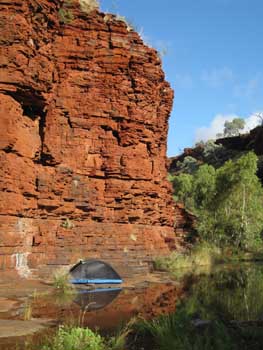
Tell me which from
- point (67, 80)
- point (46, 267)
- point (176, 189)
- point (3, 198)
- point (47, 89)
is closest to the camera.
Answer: point (3, 198)

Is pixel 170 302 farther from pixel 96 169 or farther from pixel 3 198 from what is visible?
pixel 96 169

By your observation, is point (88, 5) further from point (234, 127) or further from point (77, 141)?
point (234, 127)

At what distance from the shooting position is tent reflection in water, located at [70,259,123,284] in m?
17.0

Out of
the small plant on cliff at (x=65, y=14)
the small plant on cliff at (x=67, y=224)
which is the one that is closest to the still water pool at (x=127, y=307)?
the small plant on cliff at (x=67, y=224)

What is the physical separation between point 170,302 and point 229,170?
1095 inches

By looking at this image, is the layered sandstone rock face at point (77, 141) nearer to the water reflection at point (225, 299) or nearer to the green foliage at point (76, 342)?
the water reflection at point (225, 299)

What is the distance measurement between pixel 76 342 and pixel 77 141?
14.7 meters

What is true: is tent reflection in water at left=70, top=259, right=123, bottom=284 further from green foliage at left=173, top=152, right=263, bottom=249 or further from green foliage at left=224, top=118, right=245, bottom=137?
green foliage at left=224, top=118, right=245, bottom=137

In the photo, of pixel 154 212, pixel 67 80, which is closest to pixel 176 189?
pixel 154 212

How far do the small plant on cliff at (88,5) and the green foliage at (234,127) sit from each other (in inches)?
3380

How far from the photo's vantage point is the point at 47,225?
1877 centimetres

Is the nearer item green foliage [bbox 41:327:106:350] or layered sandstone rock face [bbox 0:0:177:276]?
green foliage [bbox 41:327:106:350]

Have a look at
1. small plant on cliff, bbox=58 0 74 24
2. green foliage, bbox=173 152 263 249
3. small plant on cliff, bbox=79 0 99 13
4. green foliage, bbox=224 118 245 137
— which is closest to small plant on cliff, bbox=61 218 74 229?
small plant on cliff, bbox=58 0 74 24

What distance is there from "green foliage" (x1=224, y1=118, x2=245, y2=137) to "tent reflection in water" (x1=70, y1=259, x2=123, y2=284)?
9168 cm
